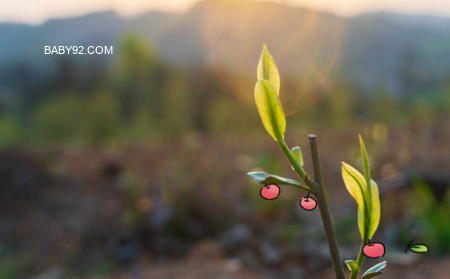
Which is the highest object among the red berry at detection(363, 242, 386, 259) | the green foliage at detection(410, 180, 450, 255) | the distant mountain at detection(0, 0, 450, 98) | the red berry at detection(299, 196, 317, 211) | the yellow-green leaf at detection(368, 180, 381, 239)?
the distant mountain at detection(0, 0, 450, 98)

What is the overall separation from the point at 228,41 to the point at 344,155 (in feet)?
56.2

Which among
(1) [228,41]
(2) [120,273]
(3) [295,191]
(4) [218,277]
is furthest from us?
(1) [228,41]

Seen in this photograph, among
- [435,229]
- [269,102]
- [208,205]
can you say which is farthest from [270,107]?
[208,205]

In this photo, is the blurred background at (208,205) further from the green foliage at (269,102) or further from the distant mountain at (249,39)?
the distant mountain at (249,39)

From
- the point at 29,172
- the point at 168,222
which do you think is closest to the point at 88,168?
the point at 29,172

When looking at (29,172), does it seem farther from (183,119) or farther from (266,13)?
(266,13)

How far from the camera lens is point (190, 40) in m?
39.0

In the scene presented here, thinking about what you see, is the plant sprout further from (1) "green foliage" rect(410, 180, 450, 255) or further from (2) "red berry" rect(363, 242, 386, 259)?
(1) "green foliage" rect(410, 180, 450, 255)

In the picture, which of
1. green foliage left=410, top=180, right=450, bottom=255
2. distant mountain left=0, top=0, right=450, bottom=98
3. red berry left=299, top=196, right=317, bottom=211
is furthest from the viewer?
distant mountain left=0, top=0, right=450, bottom=98

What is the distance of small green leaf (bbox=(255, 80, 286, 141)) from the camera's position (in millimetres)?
555

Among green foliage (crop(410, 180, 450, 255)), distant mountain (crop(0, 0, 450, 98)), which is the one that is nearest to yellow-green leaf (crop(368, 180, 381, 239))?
green foliage (crop(410, 180, 450, 255))

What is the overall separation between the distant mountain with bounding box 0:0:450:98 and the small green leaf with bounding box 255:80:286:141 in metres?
12.6

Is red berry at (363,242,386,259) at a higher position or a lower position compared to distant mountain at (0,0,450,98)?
lower

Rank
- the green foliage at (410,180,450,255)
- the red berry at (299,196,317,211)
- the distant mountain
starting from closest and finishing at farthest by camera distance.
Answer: the red berry at (299,196,317,211)
the green foliage at (410,180,450,255)
the distant mountain
